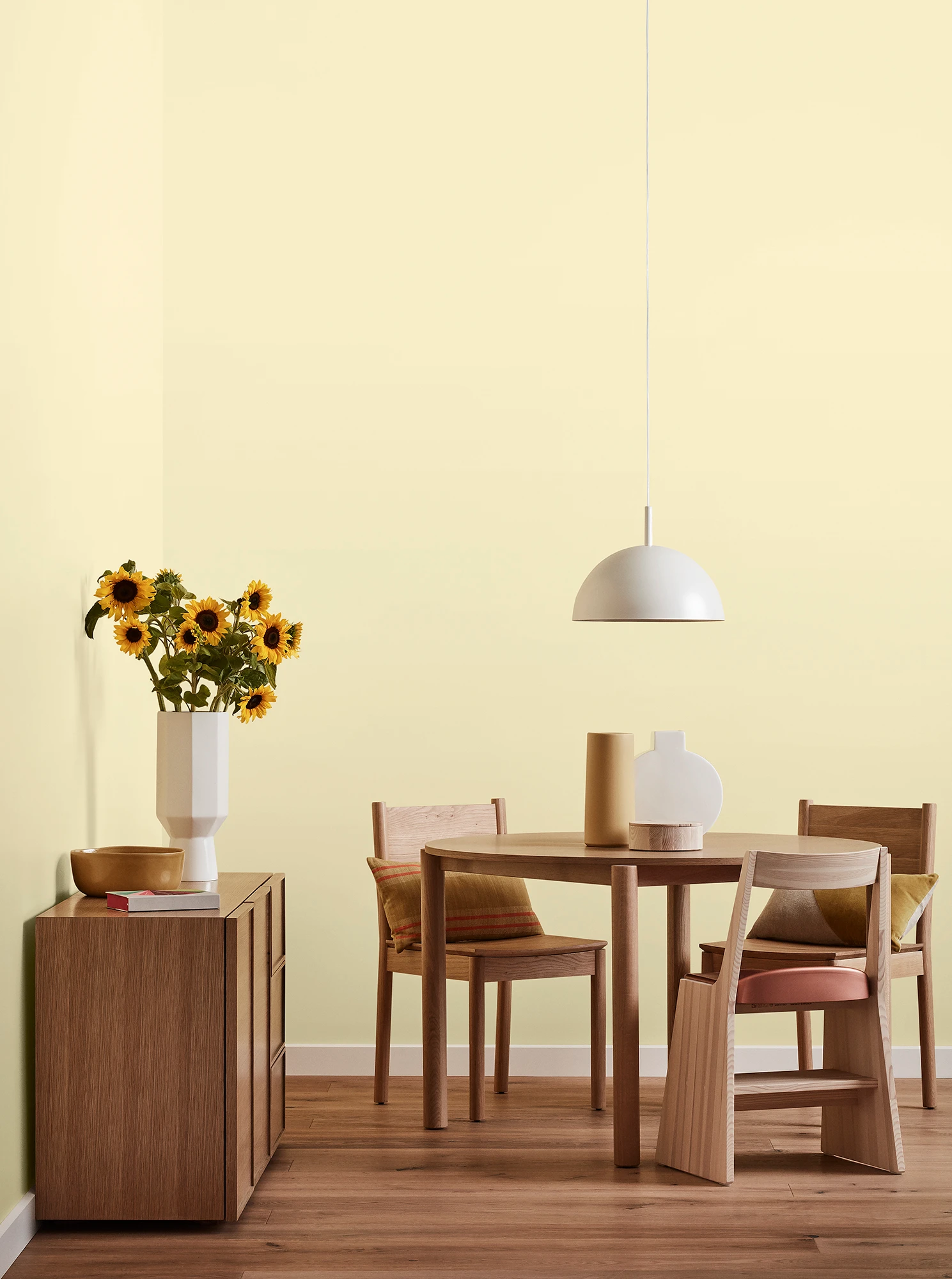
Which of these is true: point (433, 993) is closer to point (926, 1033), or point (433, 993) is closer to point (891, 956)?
point (891, 956)

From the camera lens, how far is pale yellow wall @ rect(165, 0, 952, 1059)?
165 inches

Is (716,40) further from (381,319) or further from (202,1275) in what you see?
(202,1275)

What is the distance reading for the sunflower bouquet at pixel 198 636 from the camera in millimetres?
3150

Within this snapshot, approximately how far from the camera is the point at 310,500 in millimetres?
4215

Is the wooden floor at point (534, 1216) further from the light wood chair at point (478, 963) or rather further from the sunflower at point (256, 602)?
the sunflower at point (256, 602)

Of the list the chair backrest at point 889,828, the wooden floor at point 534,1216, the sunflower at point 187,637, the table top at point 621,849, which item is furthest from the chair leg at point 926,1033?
the sunflower at point 187,637

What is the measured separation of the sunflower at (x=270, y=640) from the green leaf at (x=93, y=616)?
342 mm

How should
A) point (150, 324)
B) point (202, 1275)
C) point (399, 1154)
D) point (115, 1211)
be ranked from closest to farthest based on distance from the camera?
point (202, 1275) → point (115, 1211) → point (399, 1154) → point (150, 324)

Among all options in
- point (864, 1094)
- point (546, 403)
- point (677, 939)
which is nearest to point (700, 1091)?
point (864, 1094)

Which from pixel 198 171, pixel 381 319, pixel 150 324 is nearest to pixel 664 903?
pixel 381 319

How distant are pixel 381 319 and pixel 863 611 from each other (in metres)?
1.69

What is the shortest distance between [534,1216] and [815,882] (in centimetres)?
88

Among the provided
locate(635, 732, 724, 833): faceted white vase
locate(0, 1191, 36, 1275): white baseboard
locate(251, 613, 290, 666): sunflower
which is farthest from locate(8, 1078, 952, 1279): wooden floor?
locate(251, 613, 290, 666): sunflower

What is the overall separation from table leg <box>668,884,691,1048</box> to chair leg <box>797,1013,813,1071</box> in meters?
0.38
